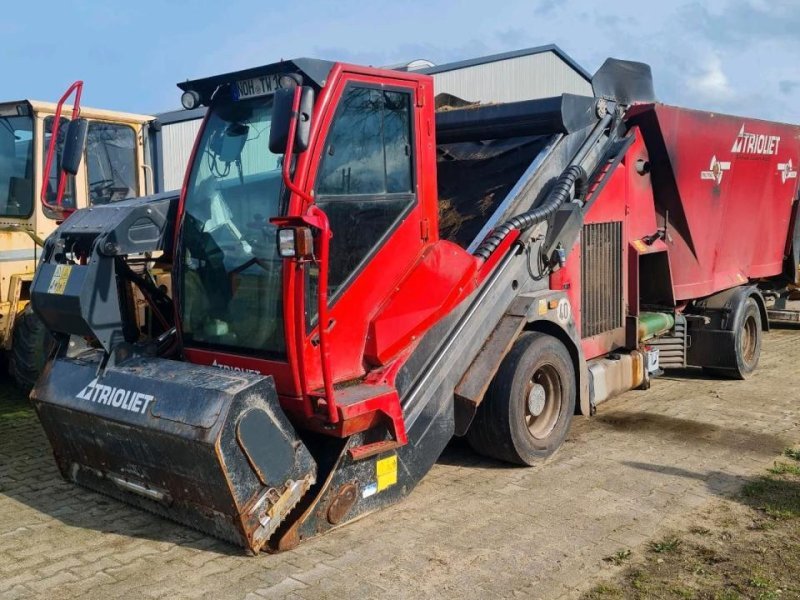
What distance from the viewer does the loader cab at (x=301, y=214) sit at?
3977 mm

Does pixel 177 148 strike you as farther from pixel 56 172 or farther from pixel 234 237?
pixel 234 237

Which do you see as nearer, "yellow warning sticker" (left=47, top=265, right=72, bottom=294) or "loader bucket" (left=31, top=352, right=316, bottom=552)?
"loader bucket" (left=31, top=352, right=316, bottom=552)

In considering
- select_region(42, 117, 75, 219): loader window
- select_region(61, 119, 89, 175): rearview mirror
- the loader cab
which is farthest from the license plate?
select_region(42, 117, 75, 219): loader window

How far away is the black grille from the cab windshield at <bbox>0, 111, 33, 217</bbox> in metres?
4.66

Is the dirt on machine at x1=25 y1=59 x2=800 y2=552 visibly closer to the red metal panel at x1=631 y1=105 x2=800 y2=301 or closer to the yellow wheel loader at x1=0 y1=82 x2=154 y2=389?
the red metal panel at x1=631 y1=105 x2=800 y2=301

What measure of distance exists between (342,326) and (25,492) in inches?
90.1

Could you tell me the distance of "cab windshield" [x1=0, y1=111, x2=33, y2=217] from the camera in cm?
723

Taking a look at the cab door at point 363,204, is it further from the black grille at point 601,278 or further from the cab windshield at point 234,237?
the black grille at point 601,278

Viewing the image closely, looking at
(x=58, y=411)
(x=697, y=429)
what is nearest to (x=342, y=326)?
(x=58, y=411)

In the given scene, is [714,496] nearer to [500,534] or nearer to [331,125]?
[500,534]

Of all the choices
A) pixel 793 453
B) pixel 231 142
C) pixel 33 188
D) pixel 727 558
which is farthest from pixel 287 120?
pixel 33 188

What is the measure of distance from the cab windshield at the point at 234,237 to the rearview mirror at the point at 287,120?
0.42 metres

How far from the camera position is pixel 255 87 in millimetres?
4211

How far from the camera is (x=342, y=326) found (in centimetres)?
416
